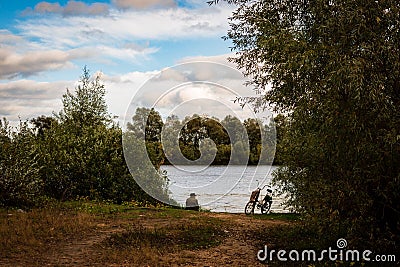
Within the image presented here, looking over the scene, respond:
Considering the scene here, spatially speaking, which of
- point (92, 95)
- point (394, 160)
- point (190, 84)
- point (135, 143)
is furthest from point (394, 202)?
point (92, 95)

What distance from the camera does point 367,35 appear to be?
22.6 ft

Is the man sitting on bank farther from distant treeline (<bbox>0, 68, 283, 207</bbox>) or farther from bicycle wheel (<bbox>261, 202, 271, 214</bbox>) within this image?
bicycle wheel (<bbox>261, 202, 271, 214</bbox>)

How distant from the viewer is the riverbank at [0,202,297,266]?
822 cm

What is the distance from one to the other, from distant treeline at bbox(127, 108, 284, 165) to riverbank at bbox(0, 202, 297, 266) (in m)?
2.09

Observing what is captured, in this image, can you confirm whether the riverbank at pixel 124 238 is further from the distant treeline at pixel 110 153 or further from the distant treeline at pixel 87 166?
the distant treeline at pixel 87 166

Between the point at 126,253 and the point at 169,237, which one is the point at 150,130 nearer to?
the point at 169,237

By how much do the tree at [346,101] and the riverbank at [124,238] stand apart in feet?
6.24

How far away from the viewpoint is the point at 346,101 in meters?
6.80

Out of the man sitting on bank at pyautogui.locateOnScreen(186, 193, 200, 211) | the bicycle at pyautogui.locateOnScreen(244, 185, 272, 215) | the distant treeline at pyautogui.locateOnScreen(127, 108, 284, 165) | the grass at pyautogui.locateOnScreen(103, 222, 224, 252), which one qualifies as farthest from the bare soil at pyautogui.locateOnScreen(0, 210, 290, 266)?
the man sitting on bank at pyautogui.locateOnScreen(186, 193, 200, 211)

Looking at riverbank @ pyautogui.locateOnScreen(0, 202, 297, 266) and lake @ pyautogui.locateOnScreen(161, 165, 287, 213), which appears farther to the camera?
lake @ pyautogui.locateOnScreen(161, 165, 287, 213)

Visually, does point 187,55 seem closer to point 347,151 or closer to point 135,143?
point 135,143

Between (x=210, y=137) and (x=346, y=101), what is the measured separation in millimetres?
9179

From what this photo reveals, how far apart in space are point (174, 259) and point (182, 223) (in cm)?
359

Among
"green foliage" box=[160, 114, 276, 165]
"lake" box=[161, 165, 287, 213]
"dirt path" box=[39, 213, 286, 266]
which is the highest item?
"green foliage" box=[160, 114, 276, 165]
